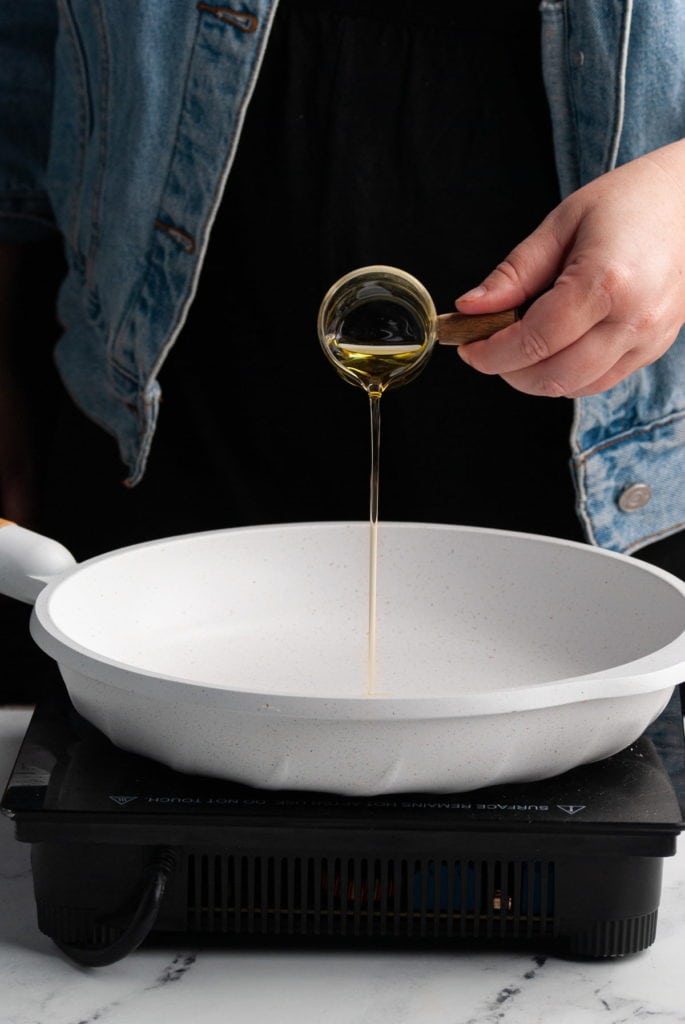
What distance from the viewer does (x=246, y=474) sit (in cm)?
138

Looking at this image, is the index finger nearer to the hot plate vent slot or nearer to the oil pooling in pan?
the oil pooling in pan

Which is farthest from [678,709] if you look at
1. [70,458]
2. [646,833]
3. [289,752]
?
[70,458]

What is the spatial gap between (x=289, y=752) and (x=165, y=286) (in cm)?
64

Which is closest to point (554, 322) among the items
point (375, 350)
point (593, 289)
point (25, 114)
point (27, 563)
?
point (593, 289)

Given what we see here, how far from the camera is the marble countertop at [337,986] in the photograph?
28.1 inches

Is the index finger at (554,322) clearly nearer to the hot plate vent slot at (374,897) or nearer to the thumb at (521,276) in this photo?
the thumb at (521,276)

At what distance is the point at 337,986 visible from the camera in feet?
2.43

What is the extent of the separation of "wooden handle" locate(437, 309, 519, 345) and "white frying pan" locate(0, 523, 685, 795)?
0.59 ft

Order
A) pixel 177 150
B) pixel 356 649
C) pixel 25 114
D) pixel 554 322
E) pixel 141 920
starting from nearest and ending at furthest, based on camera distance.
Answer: pixel 141 920
pixel 554 322
pixel 356 649
pixel 177 150
pixel 25 114

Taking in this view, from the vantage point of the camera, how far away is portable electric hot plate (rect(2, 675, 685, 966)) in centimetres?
74

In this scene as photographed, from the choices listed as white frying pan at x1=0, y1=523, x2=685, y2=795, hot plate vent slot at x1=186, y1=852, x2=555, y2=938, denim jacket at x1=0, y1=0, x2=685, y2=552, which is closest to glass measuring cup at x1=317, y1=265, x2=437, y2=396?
white frying pan at x1=0, y1=523, x2=685, y2=795

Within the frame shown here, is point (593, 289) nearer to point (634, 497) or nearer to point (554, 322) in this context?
point (554, 322)

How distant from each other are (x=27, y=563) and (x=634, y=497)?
606 millimetres

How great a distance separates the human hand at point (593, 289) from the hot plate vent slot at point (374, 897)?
37 centimetres
